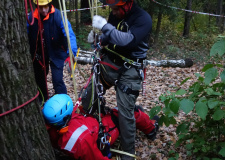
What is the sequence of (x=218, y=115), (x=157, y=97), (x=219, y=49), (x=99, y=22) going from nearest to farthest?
(x=219, y=49), (x=218, y=115), (x=99, y=22), (x=157, y=97)

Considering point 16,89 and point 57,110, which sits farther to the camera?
point 57,110

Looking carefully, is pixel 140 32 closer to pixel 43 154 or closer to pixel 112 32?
pixel 112 32

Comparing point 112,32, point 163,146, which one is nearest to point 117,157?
point 163,146

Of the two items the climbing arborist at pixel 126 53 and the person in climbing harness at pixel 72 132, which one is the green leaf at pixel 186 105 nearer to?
the climbing arborist at pixel 126 53

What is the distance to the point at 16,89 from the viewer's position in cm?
184

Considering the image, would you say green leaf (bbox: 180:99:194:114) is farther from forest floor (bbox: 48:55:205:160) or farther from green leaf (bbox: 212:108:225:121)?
forest floor (bbox: 48:55:205:160)

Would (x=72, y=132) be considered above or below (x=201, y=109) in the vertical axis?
below

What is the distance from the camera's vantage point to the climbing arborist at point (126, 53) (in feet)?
9.21

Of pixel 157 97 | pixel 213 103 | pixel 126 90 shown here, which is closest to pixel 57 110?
pixel 126 90

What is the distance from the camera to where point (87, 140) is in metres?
2.55

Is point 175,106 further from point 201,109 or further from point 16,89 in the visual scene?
point 16,89

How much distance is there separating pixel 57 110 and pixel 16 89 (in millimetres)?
634

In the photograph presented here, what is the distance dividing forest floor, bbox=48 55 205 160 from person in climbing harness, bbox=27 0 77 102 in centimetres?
47

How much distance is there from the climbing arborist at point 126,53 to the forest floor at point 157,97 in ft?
1.39
